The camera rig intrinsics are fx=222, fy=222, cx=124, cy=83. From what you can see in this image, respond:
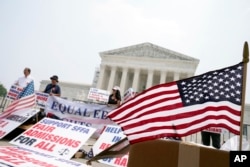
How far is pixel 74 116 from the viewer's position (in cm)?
655

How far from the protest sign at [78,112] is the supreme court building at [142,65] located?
3437 centimetres

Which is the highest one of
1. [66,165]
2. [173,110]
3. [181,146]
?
[173,110]

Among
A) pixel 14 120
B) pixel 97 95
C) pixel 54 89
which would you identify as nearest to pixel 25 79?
pixel 54 89

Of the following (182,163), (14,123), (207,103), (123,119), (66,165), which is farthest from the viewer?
(14,123)

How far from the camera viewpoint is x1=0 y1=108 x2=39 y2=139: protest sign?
190 inches

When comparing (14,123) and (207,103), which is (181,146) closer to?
(207,103)

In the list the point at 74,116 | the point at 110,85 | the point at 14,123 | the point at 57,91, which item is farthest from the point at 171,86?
the point at 110,85

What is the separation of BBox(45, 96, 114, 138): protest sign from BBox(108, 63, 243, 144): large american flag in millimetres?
4052

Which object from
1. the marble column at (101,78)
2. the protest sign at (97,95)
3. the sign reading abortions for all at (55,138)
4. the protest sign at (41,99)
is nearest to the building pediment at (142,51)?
the marble column at (101,78)

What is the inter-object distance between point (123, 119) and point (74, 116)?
4496 millimetres

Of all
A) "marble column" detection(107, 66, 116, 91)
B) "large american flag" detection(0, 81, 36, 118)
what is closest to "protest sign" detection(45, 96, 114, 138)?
"large american flag" detection(0, 81, 36, 118)

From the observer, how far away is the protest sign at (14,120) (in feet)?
15.8

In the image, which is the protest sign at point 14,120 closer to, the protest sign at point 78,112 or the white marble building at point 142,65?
the protest sign at point 78,112

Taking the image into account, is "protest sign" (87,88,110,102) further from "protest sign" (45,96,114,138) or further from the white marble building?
the white marble building
